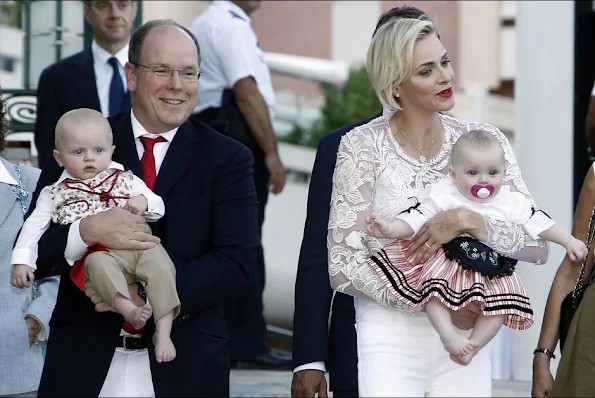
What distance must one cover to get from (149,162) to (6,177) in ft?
2.33

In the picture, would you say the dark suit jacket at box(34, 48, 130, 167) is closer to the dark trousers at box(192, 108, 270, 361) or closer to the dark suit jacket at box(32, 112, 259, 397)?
the dark trousers at box(192, 108, 270, 361)

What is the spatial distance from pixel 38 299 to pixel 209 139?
944mm

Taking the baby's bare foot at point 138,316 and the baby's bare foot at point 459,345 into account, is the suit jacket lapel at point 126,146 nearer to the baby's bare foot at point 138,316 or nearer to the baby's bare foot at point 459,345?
the baby's bare foot at point 138,316

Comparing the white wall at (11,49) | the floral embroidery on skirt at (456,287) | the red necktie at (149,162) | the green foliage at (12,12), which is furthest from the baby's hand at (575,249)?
the green foliage at (12,12)

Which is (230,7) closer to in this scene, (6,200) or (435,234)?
(6,200)

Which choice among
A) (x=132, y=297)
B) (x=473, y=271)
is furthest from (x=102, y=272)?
(x=473, y=271)

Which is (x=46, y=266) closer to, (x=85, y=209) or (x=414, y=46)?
(x=85, y=209)

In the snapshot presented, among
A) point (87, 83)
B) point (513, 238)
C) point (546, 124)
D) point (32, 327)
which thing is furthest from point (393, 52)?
point (546, 124)

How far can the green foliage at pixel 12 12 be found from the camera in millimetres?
8981

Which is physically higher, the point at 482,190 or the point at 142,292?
the point at 482,190

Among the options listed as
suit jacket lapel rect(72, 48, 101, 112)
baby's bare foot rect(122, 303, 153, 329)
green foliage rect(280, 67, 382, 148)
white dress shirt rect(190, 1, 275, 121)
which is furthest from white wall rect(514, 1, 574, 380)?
green foliage rect(280, 67, 382, 148)

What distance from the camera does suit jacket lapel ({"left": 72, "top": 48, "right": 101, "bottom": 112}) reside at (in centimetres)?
686

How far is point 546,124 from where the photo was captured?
7633mm

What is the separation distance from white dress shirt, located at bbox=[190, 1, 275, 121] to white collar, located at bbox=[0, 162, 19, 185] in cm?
235
